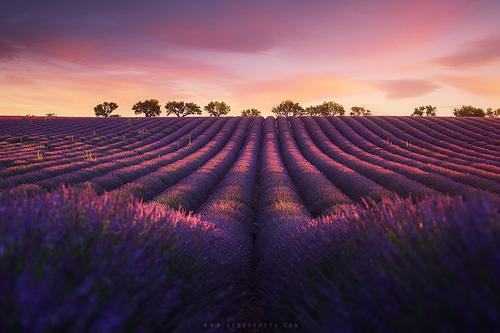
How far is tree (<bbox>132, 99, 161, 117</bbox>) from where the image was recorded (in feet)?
191

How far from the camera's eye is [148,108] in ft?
191

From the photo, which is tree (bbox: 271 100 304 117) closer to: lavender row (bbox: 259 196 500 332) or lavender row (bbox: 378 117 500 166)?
lavender row (bbox: 378 117 500 166)

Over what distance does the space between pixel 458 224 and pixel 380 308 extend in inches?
20.9

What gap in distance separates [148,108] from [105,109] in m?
11.6

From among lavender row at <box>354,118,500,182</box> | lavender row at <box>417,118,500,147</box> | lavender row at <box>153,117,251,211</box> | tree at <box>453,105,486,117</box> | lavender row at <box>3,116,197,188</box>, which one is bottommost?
lavender row at <box>153,117,251,211</box>

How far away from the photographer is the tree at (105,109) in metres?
61.2

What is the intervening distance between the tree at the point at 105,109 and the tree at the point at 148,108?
698cm

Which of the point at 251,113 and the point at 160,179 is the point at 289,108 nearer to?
the point at 251,113

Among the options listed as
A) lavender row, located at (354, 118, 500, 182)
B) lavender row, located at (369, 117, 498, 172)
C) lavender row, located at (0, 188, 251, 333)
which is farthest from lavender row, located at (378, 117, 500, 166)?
lavender row, located at (0, 188, 251, 333)

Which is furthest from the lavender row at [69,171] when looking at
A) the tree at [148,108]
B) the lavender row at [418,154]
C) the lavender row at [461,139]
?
the tree at [148,108]

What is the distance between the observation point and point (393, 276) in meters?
1.31

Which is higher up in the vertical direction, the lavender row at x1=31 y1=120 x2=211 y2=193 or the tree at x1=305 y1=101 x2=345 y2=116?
the tree at x1=305 y1=101 x2=345 y2=116

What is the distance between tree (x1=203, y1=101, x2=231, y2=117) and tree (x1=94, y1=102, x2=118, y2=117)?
2093 centimetres

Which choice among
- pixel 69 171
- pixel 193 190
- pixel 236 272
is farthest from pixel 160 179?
pixel 236 272
